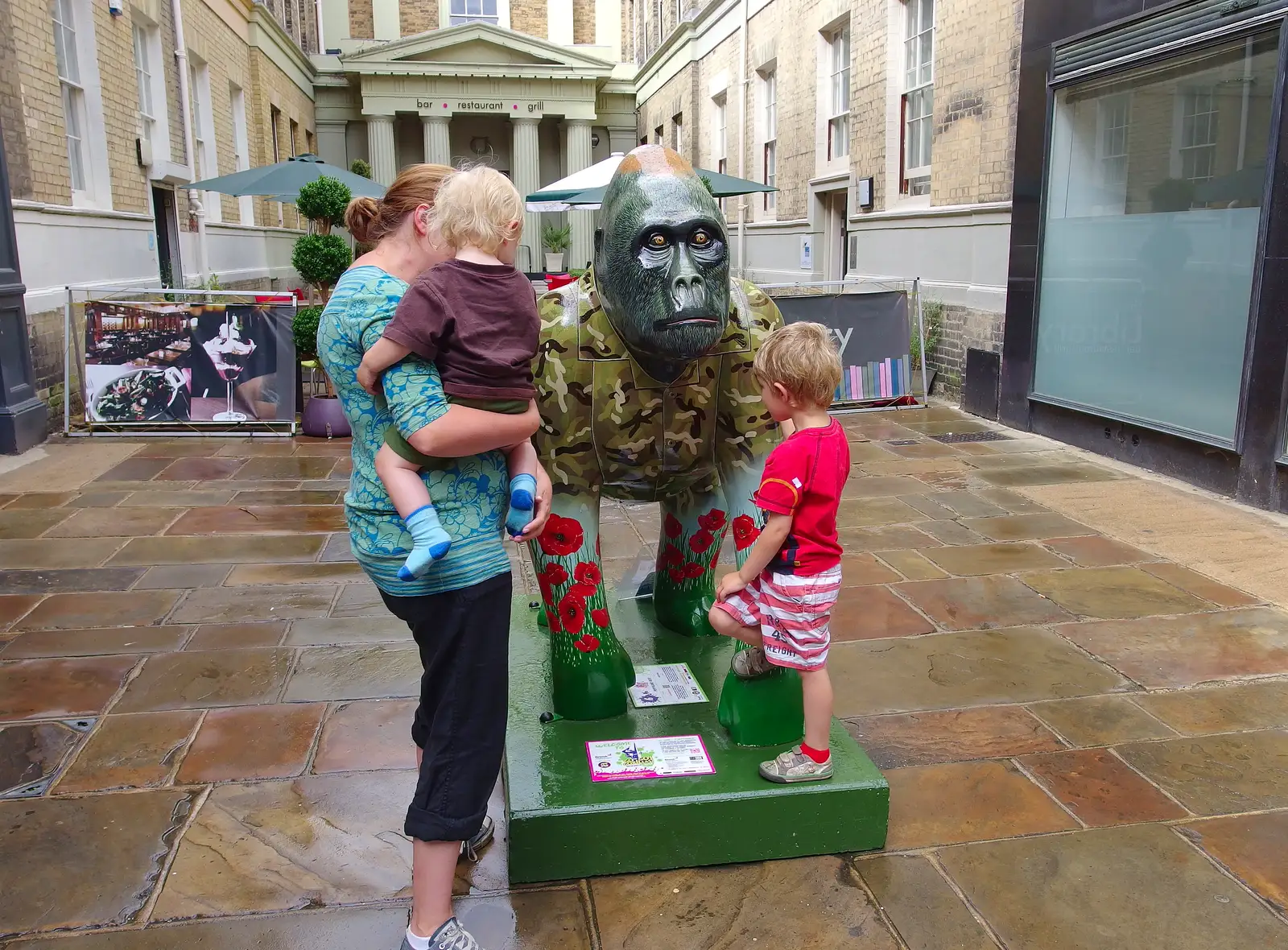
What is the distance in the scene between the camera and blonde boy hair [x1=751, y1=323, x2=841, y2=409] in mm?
2266

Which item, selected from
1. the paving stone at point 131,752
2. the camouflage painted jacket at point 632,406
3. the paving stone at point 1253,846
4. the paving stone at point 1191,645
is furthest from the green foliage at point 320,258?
the paving stone at point 1253,846

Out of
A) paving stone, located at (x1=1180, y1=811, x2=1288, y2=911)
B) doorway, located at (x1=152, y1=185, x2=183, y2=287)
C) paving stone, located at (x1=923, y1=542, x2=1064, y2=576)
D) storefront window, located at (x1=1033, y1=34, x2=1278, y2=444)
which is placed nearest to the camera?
paving stone, located at (x1=1180, y1=811, x2=1288, y2=911)

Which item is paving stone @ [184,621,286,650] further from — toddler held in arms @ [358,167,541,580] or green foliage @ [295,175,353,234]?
green foliage @ [295,175,353,234]

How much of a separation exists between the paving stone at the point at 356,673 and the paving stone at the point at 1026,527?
3.13 metres

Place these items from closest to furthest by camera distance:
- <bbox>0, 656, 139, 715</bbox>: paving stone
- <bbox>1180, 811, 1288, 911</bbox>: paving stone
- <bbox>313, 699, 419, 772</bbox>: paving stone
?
1. <bbox>1180, 811, 1288, 911</bbox>: paving stone
2. <bbox>313, 699, 419, 772</bbox>: paving stone
3. <bbox>0, 656, 139, 715</bbox>: paving stone

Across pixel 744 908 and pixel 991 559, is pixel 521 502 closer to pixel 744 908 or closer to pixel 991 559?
pixel 744 908

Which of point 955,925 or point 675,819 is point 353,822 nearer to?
point 675,819

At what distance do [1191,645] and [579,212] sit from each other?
80.0 ft

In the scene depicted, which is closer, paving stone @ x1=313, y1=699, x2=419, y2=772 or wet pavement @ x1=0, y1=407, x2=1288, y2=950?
wet pavement @ x1=0, y1=407, x2=1288, y2=950

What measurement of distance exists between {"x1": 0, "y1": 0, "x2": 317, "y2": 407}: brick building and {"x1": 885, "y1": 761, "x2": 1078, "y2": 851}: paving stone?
777 centimetres

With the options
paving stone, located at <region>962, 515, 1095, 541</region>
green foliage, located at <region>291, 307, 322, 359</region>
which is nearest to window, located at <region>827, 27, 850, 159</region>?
green foliage, located at <region>291, 307, 322, 359</region>

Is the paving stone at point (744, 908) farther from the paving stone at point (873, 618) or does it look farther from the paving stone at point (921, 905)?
the paving stone at point (873, 618)

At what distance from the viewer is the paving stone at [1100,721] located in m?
3.12

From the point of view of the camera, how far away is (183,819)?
8.74ft
